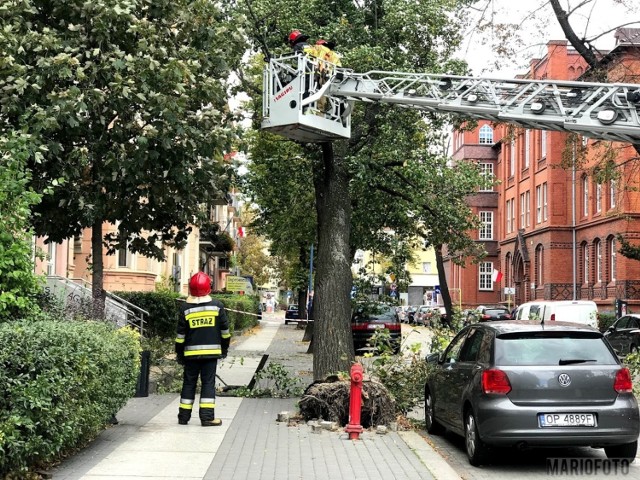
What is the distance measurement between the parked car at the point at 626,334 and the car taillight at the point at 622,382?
14.2 meters

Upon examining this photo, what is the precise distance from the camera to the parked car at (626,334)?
22344 mm

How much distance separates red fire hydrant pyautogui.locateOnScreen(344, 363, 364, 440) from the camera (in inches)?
384

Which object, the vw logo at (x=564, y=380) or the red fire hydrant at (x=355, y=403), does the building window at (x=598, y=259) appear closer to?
the red fire hydrant at (x=355, y=403)

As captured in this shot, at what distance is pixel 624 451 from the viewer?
8.73m

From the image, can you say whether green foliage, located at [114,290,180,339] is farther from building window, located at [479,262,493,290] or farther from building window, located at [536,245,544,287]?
building window, located at [479,262,493,290]

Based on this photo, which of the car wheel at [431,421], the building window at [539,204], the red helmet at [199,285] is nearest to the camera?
the red helmet at [199,285]

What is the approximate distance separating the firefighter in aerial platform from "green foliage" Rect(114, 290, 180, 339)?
1298cm

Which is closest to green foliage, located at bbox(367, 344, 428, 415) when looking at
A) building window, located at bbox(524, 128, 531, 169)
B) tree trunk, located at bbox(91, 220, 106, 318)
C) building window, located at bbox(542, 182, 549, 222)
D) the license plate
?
the license plate

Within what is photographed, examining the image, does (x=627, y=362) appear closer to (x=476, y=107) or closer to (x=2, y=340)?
(x=476, y=107)

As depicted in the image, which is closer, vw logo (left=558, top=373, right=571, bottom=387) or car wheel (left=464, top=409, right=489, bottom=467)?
vw logo (left=558, top=373, right=571, bottom=387)

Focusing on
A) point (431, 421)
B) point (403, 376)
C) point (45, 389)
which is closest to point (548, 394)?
point (431, 421)

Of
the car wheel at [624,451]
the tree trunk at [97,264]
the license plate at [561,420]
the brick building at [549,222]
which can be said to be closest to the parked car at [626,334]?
the brick building at [549,222]

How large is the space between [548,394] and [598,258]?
4324 cm

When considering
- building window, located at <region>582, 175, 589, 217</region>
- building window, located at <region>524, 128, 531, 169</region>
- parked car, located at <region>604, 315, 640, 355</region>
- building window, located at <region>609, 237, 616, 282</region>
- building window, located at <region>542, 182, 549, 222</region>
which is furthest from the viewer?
building window, located at <region>524, 128, 531, 169</region>
